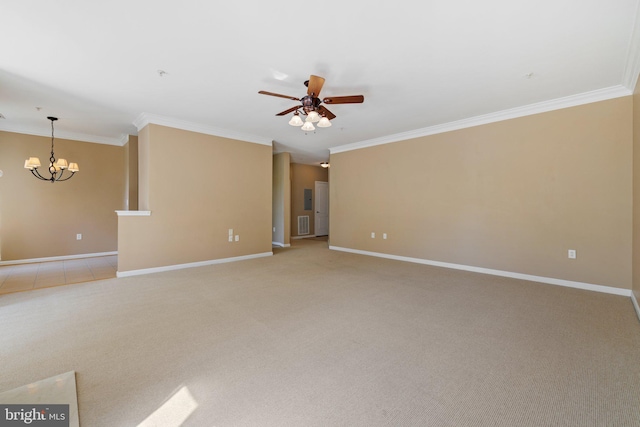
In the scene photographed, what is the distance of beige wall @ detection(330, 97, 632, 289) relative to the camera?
3385 millimetres

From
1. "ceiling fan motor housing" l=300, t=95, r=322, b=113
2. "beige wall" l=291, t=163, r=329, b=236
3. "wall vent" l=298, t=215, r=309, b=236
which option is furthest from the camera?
"wall vent" l=298, t=215, r=309, b=236

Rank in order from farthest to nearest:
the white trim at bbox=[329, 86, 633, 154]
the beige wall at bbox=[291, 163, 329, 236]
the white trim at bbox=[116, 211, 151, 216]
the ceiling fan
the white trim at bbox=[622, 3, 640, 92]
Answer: the beige wall at bbox=[291, 163, 329, 236]
the white trim at bbox=[116, 211, 151, 216]
the white trim at bbox=[329, 86, 633, 154]
the ceiling fan
the white trim at bbox=[622, 3, 640, 92]

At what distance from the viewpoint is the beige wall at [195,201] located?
14.5ft

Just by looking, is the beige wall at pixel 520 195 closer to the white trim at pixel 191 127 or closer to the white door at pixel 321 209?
the white trim at pixel 191 127

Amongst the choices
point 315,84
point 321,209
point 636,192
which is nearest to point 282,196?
point 321,209

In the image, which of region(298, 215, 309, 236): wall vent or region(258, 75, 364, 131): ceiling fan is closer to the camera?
region(258, 75, 364, 131): ceiling fan

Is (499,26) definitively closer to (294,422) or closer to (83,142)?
(294,422)

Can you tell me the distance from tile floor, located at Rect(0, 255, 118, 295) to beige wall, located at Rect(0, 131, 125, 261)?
1.40 ft

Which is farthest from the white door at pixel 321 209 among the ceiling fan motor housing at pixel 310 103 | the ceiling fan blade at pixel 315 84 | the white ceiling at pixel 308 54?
the ceiling fan blade at pixel 315 84

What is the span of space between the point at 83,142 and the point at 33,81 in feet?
9.99

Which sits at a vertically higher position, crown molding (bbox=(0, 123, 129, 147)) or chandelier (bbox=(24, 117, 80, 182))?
crown molding (bbox=(0, 123, 129, 147))

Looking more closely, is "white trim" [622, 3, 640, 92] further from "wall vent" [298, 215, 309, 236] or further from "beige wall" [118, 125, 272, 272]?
"wall vent" [298, 215, 309, 236]

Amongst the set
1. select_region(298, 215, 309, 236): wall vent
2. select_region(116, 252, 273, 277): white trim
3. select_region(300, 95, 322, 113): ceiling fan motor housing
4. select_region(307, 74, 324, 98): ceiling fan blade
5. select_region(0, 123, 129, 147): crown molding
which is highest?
select_region(0, 123, 129, 147): crown molding

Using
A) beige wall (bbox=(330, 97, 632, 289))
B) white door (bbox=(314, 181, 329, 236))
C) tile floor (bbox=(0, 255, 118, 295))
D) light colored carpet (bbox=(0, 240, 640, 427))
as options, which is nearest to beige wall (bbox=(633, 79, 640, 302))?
beige wall (bbox=(330, 97, 632, 289))
